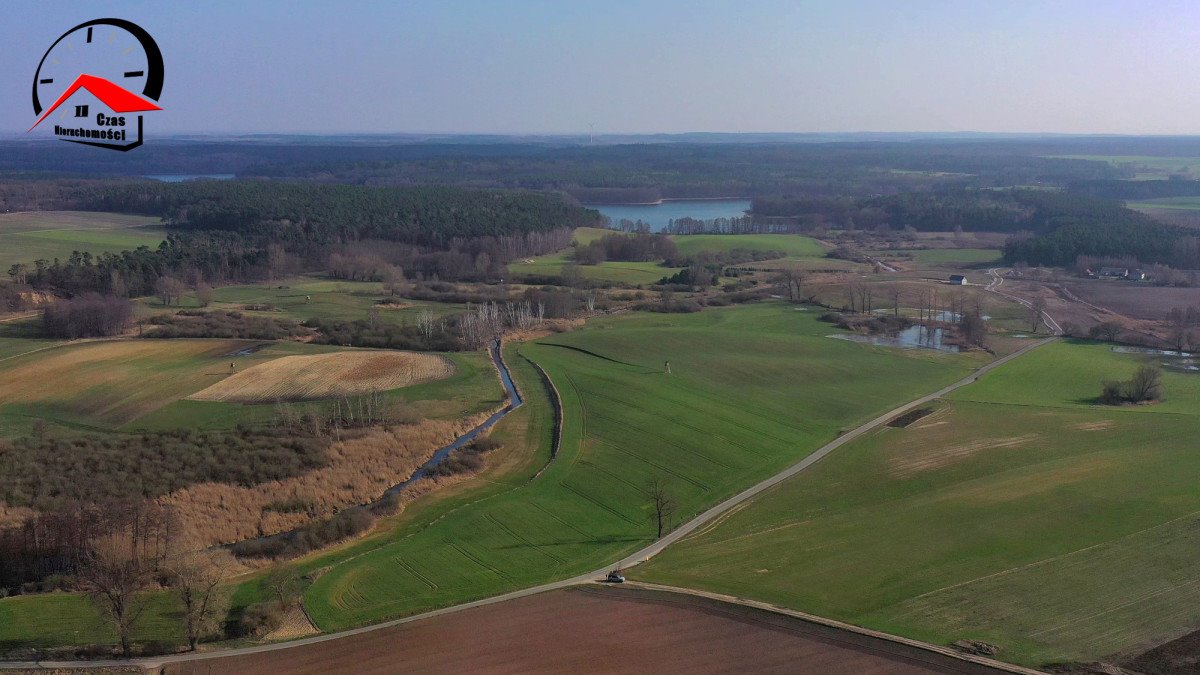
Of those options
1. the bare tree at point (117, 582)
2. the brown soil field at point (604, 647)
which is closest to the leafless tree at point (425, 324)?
the bare tree at point (117, 582)

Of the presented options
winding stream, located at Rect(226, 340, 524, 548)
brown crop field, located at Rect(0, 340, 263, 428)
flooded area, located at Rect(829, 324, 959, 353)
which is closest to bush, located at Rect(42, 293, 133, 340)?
brown crop field, located at Rect(0, 340, 263, 428)

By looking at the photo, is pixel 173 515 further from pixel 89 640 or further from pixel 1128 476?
pixel 1128 476

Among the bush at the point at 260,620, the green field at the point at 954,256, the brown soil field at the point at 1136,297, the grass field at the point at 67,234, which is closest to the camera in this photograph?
the bush at the point at 260,620

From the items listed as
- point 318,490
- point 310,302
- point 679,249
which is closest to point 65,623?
point 318,490

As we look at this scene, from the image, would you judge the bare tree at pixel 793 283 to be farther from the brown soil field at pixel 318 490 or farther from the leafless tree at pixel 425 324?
the brown soil field at pixel 318 490

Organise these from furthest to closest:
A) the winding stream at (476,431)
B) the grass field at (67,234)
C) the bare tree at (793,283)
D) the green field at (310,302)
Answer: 1. the grass field at (67,234)
2. the bare tree at (793,283)
3. the green field at (310,302)
4. the winding stream at (476,431)

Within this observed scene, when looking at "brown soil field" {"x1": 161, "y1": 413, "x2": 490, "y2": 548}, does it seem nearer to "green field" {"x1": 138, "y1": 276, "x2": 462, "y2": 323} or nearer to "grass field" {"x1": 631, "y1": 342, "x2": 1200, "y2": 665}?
"grass field" {"x1": 631, "y1": 342, "x2": 1200, "y2": 665}

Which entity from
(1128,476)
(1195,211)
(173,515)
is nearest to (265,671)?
(173,515)
